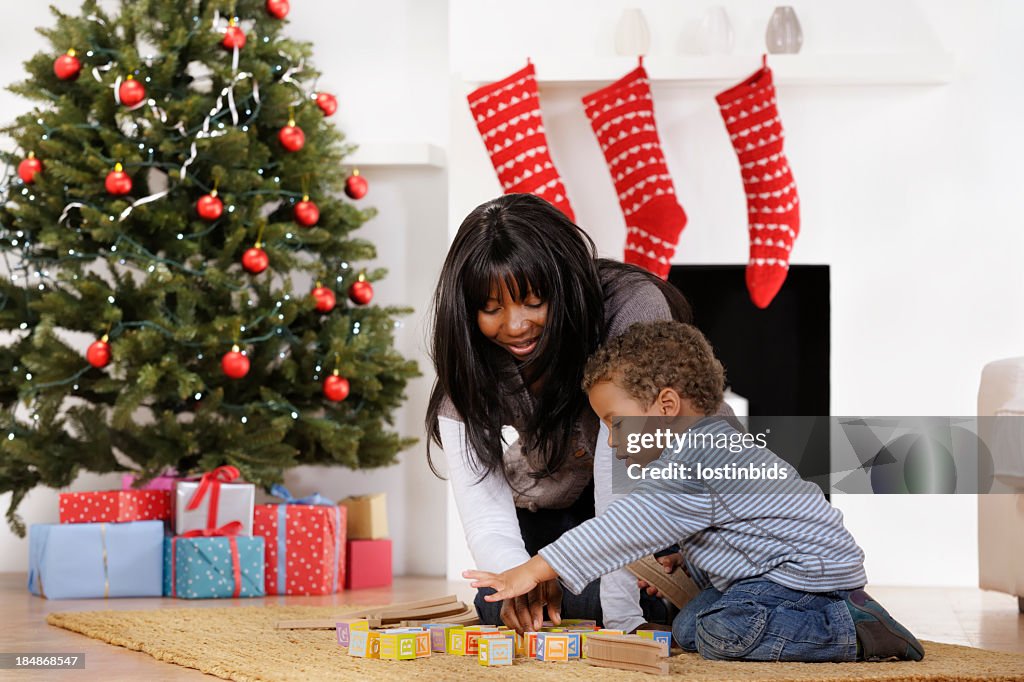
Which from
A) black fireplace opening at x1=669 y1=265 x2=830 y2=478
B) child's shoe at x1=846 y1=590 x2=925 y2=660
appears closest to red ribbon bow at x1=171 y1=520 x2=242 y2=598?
black fireplace opening at x1=669 y1=265 x2=830 y2=478

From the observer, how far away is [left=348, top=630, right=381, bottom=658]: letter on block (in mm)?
1732

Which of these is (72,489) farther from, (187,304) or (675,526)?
(675,526)

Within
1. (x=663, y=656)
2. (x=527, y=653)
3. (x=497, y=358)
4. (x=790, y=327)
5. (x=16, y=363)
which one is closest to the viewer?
(x=663, y=656)

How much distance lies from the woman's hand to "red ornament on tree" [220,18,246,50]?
5.47ft

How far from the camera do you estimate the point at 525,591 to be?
1656 millimetres

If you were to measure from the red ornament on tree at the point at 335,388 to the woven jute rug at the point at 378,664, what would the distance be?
0.84 m

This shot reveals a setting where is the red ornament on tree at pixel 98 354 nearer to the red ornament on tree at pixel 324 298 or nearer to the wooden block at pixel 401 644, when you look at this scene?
the red ornament on tree at pixel 324 298

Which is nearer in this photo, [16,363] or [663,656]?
[663,656]

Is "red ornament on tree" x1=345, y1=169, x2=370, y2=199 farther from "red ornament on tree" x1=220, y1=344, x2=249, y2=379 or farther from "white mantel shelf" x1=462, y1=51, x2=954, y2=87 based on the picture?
"red ornament on tree" x1=220, y1=344, x2=249, y2=379

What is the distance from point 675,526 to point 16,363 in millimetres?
1920

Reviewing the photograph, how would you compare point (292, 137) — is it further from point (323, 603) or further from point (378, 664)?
point (378, 664)

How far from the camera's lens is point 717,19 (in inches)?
127

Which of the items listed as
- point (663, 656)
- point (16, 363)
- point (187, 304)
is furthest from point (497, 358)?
point (16, 363)

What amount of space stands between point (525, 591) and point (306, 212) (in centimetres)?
156
